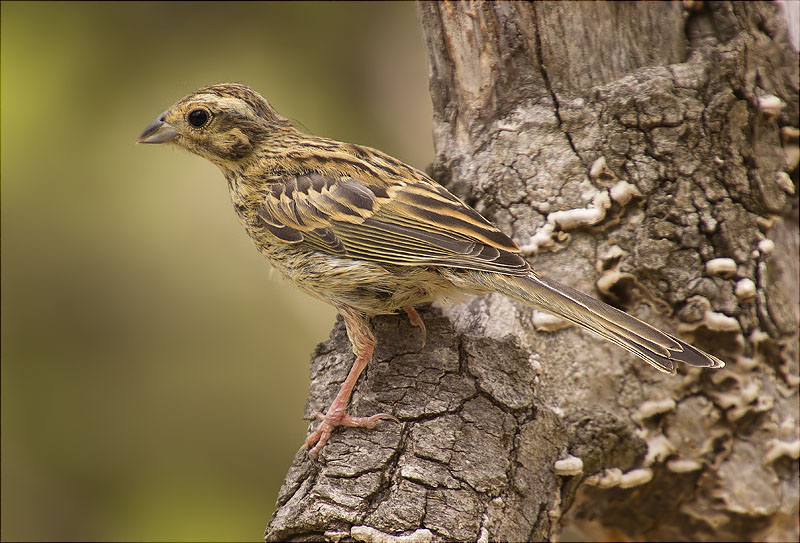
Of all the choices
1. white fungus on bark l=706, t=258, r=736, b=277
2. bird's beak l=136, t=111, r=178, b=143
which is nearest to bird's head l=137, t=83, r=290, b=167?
bird's beak l=136, t=111, r=178, b=143

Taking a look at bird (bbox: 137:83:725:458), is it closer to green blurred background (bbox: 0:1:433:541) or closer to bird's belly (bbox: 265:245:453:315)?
bird's belly (bbox: 265:245:453:315)

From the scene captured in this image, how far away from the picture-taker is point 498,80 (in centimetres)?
375

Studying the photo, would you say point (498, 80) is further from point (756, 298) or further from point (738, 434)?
point (738, 434)

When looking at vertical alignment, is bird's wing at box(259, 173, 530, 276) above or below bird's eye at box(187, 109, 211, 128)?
below

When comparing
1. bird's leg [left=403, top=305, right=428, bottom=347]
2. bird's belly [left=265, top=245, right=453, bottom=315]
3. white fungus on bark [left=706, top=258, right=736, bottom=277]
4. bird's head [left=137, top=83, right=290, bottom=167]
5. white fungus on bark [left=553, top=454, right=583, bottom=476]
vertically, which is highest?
bird's head [left=137, top=83, right=290, bottom=167]

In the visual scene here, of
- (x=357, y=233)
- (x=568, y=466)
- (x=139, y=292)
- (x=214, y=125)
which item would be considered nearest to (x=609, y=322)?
(x=568, y=466)

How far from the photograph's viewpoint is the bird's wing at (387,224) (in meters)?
3.19

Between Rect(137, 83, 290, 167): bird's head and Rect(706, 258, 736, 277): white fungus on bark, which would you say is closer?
Rect(706, 258, 736, 277): white fungus on bark

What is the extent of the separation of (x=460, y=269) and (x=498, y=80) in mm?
1035

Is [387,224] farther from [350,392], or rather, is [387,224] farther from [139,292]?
[139,292]

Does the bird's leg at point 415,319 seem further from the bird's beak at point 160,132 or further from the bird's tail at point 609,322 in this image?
the bird's beak at point 160,132

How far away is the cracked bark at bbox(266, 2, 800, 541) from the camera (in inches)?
136

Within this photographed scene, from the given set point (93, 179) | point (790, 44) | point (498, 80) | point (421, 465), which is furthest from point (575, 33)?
point (93, 179)

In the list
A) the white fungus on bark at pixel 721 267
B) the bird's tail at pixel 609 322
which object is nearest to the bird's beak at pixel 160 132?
the bird's tail at pixel 609 322
